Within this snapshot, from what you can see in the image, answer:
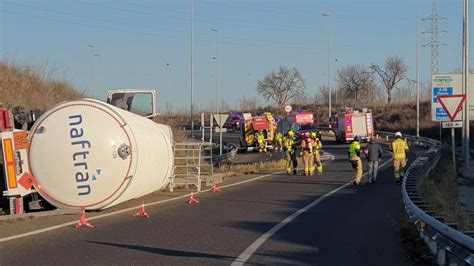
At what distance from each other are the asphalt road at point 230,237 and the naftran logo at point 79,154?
823 mm

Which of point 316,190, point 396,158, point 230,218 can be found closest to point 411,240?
point 230,218

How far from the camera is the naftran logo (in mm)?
11469

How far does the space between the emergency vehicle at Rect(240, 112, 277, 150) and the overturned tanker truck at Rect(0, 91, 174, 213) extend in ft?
114

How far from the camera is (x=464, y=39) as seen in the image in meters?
28.3

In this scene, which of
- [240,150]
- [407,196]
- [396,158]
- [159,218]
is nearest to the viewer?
[407,196]

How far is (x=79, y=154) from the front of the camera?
37.6ft

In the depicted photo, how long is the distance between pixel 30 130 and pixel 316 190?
9.42 m

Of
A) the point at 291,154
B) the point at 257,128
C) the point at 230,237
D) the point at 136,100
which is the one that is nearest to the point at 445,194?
the point at 291,154

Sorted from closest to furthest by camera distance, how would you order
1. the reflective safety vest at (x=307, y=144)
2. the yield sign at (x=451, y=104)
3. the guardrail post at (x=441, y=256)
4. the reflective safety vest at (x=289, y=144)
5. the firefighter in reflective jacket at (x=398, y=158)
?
the guardrail post at (x=441, y=256) → the firefighter in reflective jacket at (x=398, y=158) → the yield sign at (x=451, y=104) → the reflective safety vest at (x=307, y=144) → the reflective safety vest at (x=289, y=144)

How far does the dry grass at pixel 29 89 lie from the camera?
2595 cm

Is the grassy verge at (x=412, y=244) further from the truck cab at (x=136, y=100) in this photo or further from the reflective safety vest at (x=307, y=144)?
the reflective safety vest at (x=307, y=144)

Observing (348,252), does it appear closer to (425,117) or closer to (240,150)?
(240,150)

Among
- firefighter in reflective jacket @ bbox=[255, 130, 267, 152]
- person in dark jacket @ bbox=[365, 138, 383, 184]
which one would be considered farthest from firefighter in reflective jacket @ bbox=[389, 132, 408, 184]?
firefighter in reflective jacket @ bbox=[255, 130, 267, 152]

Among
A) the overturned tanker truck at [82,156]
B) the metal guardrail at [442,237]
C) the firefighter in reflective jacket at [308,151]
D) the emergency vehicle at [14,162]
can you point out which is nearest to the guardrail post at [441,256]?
the metal guardrail at [442,237]
